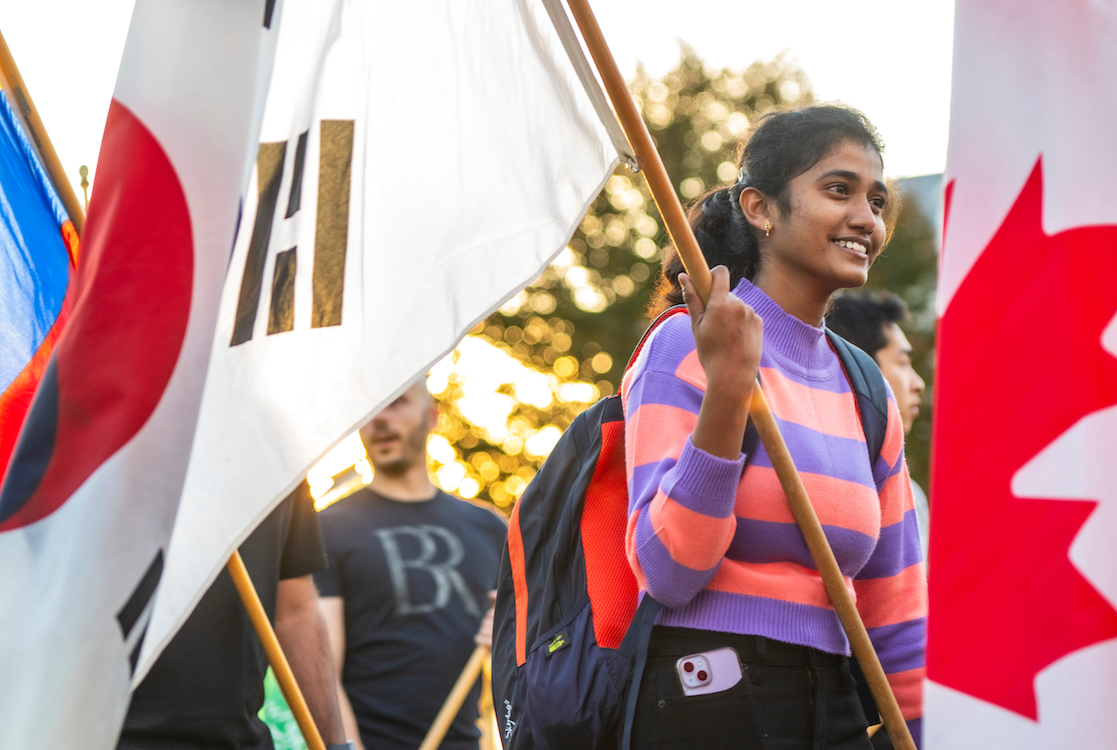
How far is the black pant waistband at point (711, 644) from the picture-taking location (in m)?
2.01

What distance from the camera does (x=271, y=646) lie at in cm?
254

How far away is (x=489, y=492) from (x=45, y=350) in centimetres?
2052

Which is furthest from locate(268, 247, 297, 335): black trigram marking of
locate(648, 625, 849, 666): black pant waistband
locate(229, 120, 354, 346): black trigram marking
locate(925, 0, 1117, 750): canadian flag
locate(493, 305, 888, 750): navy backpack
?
locate(925, 0, 1117, 750): canadian flag

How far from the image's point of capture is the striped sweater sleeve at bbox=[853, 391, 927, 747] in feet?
7.68

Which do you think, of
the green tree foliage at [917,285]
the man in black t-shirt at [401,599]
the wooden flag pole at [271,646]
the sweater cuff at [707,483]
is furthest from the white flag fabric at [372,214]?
the green tree foliage at [917,285]

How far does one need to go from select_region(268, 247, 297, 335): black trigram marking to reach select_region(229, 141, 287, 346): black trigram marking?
1.0 inches

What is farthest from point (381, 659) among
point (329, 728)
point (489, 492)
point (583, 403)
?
point (489, 492)

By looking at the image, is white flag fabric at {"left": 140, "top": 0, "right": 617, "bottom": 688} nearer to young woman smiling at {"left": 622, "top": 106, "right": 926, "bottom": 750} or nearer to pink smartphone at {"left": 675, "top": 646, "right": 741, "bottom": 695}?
young woman smiling at {"left": 622, "top": 106, "right": 926, "bottom": 750}

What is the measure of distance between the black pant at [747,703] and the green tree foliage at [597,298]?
19.1m

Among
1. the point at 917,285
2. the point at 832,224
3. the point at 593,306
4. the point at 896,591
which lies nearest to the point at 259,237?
the point at 832,224

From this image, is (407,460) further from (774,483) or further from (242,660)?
(774,483)

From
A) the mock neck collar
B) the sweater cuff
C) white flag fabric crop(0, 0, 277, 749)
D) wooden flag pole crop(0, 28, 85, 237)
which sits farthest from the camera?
wooden flag pole crop(0, 28, 85, 237)

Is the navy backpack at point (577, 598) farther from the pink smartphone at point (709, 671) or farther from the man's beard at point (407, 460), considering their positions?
the man's beard at point (407, 460)

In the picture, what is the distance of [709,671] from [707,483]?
1.08 ft
